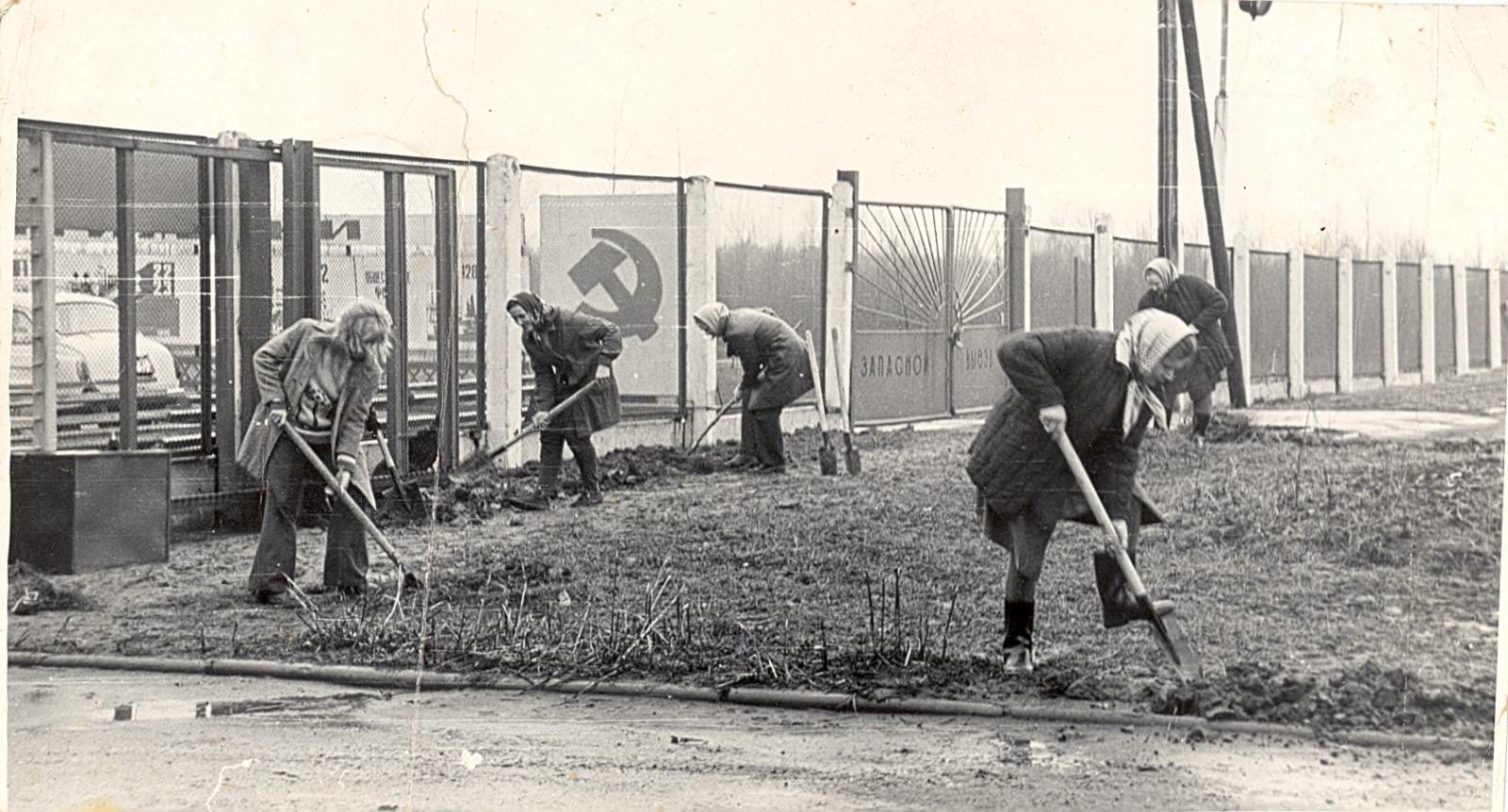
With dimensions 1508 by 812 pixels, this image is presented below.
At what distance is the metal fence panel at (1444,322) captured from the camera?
16.4 feet

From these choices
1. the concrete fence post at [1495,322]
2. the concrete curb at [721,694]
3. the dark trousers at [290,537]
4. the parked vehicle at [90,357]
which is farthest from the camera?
the dark trousers at [290,537]

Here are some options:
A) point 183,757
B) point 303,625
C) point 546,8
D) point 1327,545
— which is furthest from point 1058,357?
point 183,757

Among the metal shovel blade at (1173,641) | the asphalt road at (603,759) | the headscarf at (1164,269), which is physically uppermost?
the headscarf at (1164,269)

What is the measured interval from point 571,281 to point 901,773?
6.33 ft

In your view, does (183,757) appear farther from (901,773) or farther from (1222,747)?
(1222,747)

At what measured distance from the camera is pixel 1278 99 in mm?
5012

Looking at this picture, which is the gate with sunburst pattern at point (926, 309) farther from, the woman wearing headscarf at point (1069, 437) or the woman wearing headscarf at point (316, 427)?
the woman wearing headscarf at point (316, 427)

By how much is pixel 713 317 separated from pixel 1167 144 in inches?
62.7

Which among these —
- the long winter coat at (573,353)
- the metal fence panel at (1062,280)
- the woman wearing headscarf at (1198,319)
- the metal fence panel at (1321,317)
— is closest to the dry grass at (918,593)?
the woman wearing headscarf at (1198,319)

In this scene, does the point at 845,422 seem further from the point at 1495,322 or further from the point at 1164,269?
the point at 1495,322

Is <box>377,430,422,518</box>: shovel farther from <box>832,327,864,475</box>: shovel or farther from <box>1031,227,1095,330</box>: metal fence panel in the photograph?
<box>1031,227,1095,330</box>: metal fence panel

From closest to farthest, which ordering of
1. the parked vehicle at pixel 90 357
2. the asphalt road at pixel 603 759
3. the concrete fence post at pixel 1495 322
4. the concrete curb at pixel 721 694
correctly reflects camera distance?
the asphalt road at pixel 603 759 < the concrete curb at pixel 721 694 < the concrete fence post at pixel 1495 322 < the parked vehicle at pixel 90 357

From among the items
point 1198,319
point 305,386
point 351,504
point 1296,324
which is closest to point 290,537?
point 351,504

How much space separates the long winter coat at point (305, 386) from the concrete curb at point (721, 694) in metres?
0.63
